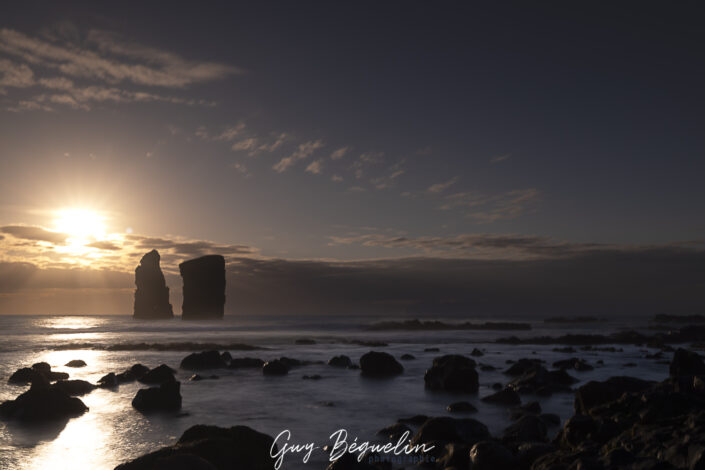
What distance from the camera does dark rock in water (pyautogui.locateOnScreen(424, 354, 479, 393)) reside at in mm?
23609

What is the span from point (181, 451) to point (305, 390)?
15168 millimetres

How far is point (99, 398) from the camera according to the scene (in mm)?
21391

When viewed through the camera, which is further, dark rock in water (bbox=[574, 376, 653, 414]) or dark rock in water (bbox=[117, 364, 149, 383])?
dark rock in water (bbox=[117, 364, 149, 383])

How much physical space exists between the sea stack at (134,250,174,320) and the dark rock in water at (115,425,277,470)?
634 feet

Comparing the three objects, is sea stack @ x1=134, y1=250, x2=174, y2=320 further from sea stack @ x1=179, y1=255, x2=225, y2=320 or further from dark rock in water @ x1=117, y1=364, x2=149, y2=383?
dark rock in water @ x1=117, y1=364, x2=149, y2=383

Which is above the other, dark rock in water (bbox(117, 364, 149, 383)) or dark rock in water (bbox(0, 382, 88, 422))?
dark rock in water (bbox(0, 382, 88, 422))

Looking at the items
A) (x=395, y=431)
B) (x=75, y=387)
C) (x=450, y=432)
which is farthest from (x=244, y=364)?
(x=450, y=432)

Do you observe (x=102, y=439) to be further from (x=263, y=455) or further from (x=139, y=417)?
(x=263, y=455)

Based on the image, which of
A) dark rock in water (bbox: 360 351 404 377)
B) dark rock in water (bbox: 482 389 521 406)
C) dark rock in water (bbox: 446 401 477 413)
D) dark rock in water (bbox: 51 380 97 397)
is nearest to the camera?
dark rock in water (bbox: 446 401 477 413)

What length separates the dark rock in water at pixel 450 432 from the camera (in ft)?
41.4

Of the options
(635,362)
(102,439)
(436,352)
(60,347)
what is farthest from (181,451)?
(60,347)

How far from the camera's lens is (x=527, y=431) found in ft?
43.4

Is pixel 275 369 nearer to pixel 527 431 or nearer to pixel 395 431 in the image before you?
pixel 395 431

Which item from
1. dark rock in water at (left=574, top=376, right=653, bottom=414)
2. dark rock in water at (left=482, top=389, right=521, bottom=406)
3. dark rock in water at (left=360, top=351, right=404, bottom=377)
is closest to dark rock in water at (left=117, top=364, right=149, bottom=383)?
dark rock in water at (left=360, top=351, right=404, bottom=377)
